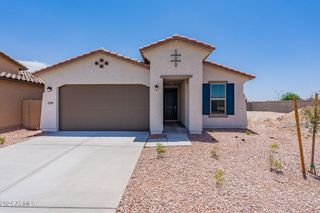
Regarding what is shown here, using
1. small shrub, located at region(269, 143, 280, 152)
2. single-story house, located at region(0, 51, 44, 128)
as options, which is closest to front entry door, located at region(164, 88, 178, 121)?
small shrub, located at region(269, 143, 280, 152)

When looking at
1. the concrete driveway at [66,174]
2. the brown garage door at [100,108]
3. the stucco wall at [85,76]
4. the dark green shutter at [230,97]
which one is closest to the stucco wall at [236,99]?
the dark green shutter at [230,97]

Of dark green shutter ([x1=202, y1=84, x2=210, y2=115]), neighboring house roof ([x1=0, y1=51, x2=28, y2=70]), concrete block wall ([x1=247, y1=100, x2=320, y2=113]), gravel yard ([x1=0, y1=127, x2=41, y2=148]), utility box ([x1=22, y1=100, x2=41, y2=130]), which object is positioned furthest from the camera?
concrete block wall ([x1=247, y1=100, x2=320, y2=113])

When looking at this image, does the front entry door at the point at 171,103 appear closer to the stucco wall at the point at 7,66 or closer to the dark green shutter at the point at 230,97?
the dark green shutter at the point at 230,97

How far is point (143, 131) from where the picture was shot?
1278 centimetres

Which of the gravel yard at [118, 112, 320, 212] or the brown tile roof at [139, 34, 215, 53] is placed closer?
the gravel yard at [118, 112, 320, 212]

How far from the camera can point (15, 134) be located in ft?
39.7

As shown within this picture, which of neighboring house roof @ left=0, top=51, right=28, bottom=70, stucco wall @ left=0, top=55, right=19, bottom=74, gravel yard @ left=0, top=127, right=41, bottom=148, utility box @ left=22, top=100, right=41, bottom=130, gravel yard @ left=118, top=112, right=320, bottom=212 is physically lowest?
gravel yard @ left=118, top=112, right=320, bottom=212

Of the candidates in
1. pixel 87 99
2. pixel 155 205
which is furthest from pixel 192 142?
pixel 87 99

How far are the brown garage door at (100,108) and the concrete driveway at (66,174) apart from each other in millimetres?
2966

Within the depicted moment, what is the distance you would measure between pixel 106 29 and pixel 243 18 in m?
10.2

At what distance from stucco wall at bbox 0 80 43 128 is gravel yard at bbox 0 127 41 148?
65cm

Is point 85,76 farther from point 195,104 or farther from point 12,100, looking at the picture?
point 195,104

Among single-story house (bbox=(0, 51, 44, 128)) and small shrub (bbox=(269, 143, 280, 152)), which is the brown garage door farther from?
small shrub (bbox=(269, 143, 280, 152))

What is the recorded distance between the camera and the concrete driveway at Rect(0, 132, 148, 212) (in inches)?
163
